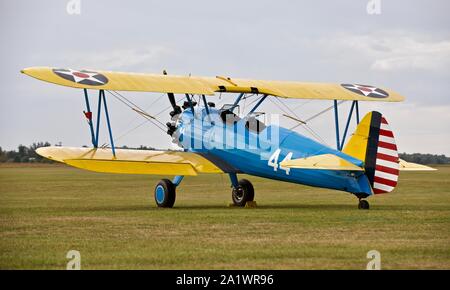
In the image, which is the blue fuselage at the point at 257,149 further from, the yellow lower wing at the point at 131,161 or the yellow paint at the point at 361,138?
the yellow lower wing at the point at 131,161

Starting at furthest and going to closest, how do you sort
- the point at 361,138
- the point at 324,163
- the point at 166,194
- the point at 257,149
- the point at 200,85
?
the point at 200,85 → the point at 166,194 → the point at 257,149 → the point at 361,138 → the point at 324,163

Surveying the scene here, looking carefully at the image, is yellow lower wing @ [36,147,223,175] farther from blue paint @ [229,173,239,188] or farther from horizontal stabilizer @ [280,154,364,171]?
horizontal stabilizer @ [280,154,364,171]

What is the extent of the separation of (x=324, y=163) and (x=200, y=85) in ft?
13.6

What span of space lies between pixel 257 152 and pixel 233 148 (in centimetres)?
82

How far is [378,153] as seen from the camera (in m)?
15.9

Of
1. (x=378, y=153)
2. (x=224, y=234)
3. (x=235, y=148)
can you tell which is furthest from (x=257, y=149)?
(x=224, y=234)

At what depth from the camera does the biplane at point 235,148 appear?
1599 cm

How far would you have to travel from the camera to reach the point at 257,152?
17.6 m

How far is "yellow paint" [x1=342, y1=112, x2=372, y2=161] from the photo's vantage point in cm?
1603

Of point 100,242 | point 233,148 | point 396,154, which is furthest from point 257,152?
point 100,242

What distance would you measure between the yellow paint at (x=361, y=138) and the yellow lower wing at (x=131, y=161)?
325cm

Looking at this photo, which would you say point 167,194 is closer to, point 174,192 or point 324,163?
point 174,192

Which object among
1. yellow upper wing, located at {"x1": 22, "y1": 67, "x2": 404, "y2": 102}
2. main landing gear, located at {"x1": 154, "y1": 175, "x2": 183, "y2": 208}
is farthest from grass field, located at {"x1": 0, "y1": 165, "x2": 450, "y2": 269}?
yellow upper wing, located at {"x1": 22, "y1": 67, "x2": 404, "y2": 102}
